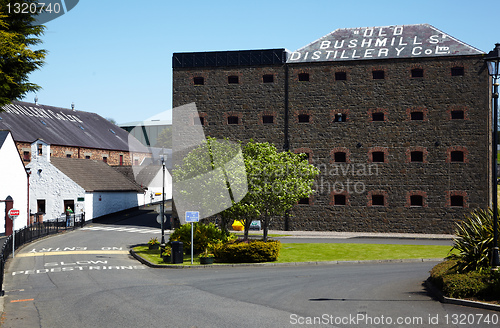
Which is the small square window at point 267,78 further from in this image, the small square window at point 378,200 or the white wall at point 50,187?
the white wall at point 50,187

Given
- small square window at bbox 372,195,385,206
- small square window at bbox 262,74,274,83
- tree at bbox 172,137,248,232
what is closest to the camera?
tree at bbox 172,137,248,232

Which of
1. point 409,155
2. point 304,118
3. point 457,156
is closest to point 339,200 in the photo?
point 409,155

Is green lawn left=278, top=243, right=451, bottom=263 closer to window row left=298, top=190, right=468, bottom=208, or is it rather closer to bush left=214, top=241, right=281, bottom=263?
bush left=214, top=241, right=281, bottom=263

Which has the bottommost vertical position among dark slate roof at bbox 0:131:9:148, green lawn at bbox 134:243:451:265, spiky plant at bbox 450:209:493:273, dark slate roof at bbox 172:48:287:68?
green lawn at bbox 134:243:451:265

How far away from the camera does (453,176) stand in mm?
41625

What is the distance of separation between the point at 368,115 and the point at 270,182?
49.9 feet

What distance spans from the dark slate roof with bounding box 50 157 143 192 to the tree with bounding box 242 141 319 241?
26.4 metres

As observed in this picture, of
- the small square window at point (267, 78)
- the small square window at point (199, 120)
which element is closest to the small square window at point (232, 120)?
the small square window at point (199, 120)

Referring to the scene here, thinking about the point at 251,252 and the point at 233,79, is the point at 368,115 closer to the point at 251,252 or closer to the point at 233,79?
the point at 233,79

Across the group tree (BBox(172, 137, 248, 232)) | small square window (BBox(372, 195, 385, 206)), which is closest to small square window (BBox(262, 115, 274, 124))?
small square window (BBox(372, 195, 385, 206))

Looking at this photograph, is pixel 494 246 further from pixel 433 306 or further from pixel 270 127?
pixel 270 127

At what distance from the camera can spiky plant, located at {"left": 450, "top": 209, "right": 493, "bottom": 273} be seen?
16.3 meters

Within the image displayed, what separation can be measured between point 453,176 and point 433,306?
29579 mm

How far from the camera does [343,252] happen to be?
29.6 metres
